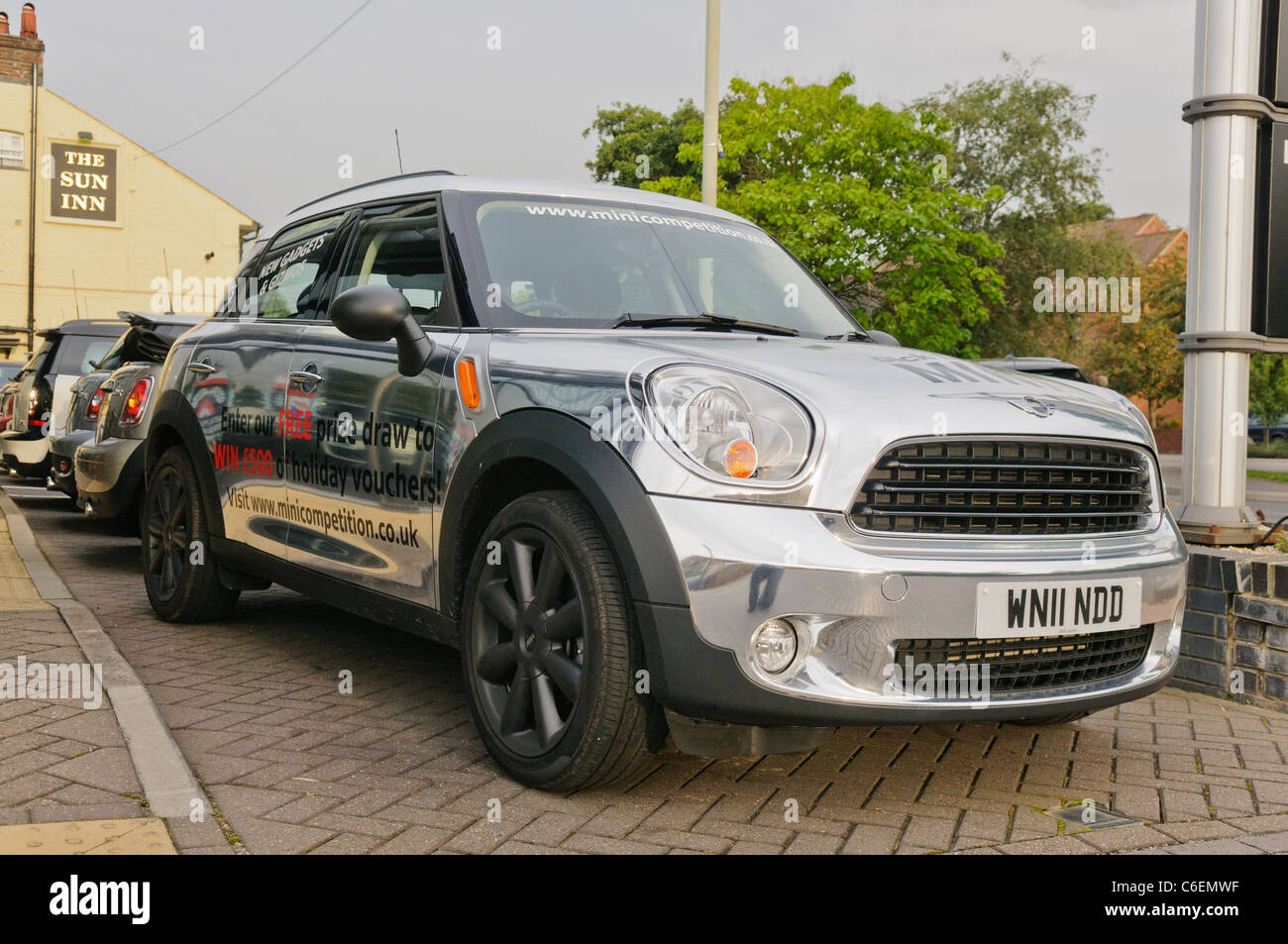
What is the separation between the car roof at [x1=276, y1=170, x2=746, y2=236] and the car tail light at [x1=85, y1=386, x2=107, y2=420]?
13.8 ft

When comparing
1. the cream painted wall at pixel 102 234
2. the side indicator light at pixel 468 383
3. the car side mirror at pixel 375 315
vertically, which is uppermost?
the cream painted wall at pixel 102 234

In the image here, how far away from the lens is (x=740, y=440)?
10.1 ft

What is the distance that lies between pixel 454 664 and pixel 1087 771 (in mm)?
2509

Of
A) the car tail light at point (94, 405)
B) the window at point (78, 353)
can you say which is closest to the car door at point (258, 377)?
the car tail light at point (94, 405)

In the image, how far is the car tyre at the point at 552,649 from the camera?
3154mm

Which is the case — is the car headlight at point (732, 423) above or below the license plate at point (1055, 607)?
above

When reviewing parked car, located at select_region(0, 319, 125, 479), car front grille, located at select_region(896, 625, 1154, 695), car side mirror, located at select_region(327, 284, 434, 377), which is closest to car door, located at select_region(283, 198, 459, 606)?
car side mirror, located at select_region(327, 284, 434, 377)

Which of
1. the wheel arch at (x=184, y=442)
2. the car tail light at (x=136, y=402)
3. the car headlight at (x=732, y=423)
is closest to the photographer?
the car headlight at (x=732, y=423)

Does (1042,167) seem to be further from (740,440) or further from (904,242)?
(740,440)

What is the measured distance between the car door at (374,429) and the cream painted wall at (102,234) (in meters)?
32.7

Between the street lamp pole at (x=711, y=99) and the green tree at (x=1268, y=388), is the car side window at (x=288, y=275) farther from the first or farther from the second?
the green tree at (x=1268, y=388)

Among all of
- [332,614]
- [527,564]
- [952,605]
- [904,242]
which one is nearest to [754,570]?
[952,605]

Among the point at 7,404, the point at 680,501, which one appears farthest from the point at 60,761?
the point at 7,404

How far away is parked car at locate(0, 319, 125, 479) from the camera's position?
34.6ft
